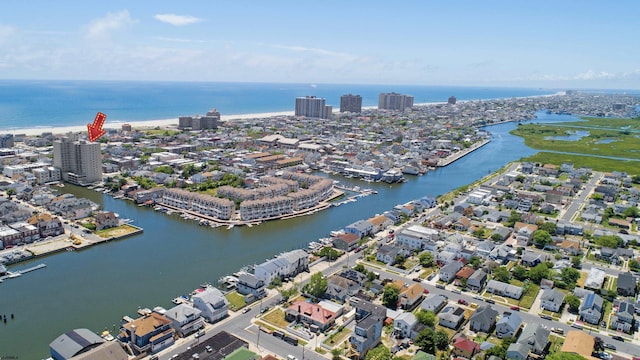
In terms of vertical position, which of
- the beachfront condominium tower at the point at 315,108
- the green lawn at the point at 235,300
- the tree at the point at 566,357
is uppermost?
the beachfront condominium tower at the point at 315,108

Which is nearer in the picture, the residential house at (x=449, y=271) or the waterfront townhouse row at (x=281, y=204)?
the residential house at (x=449, y=271)

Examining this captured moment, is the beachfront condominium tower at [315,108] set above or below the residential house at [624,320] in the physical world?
above

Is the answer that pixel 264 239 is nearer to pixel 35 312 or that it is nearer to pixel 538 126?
pixel 35 312

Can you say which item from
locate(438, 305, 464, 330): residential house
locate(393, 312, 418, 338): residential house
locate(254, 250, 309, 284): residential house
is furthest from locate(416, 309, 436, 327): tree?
locate(254, 250, 309, 284): residential house

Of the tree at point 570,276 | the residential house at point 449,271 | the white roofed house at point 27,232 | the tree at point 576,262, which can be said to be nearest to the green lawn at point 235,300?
the residential house at point 449,271

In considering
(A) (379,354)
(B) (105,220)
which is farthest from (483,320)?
(B) (105,220)

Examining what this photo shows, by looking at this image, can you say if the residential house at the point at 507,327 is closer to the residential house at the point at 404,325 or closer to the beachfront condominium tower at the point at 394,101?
the residential house at the point at 404,325
